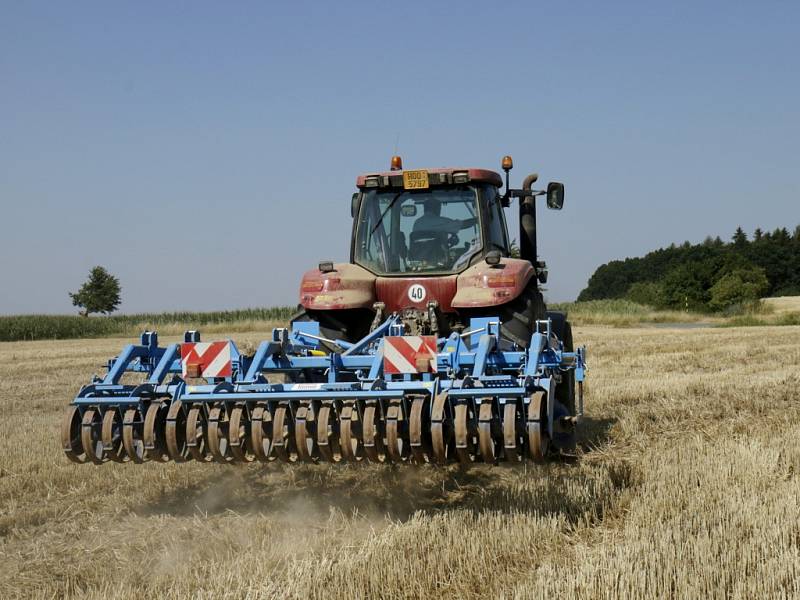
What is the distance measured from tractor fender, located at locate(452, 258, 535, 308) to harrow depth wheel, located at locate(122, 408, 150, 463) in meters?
2.19

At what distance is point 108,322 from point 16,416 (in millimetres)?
30342

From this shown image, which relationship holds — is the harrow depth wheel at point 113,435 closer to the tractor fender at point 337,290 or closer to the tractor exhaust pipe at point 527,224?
the tractor fender at point 337,290

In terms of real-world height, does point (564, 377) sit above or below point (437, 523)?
above

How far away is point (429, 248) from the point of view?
21.4 feet

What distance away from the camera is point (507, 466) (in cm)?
620

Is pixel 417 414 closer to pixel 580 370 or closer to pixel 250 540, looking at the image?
pixel 250 540

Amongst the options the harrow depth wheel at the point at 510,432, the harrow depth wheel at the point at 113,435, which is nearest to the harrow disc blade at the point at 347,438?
the harrow depth wheel at the point at 510,432

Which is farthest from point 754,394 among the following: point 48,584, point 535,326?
point 48,584

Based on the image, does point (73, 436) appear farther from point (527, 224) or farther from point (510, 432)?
point (527, 224)

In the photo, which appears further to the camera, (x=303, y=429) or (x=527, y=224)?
(x=527, y=224)

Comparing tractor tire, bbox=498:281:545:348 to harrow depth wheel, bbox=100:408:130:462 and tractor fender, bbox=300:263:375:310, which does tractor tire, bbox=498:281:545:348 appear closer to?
tractor fender, bbox=300:263:375:310

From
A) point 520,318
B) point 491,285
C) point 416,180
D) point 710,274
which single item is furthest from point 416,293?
point 710,274

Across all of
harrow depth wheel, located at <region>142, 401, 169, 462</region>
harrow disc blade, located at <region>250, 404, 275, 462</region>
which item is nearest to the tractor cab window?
harrow disc blade, located at <region>250, 404, 275, 462</region>

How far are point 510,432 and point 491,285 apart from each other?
5.65ft
